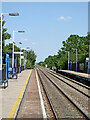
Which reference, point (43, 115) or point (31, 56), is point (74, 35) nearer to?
point (31, 56)

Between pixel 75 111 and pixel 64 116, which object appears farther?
pixel 75 111

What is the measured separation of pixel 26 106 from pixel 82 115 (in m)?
3.01

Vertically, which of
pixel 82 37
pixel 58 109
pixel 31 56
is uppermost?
pixel 82 37

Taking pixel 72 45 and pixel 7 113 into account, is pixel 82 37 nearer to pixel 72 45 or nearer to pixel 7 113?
pixel 72 45

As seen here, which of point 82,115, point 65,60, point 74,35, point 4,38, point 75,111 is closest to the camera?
point 82,115

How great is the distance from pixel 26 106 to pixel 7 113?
2499 millimetres

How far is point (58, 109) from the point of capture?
1109 centimetres

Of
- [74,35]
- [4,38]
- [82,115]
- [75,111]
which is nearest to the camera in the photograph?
[82,115]

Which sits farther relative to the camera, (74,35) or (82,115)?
(74,35)

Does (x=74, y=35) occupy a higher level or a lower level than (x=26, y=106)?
higher

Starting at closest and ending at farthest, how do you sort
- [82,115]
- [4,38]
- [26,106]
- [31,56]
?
[82,115]
[26,106]
[4,38]
[31,56]

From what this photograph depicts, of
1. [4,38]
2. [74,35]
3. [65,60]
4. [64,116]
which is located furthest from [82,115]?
[74,35]

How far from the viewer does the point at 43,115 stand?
9.09 meters

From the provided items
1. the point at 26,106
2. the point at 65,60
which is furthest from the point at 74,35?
the point at 26,106
